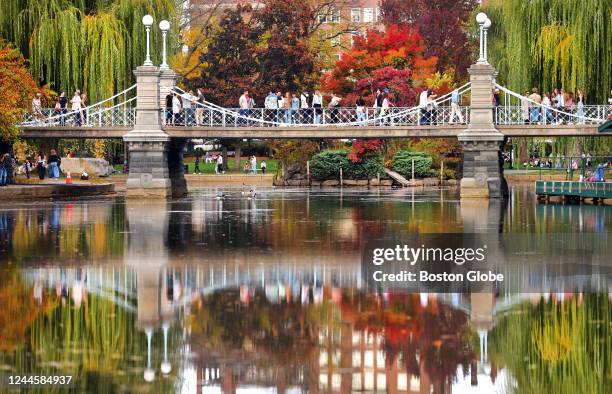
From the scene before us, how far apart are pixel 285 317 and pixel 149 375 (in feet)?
12.7

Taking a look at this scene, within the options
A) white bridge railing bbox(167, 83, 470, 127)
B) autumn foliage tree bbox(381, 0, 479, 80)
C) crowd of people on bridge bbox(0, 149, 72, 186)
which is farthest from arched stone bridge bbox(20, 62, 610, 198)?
autumn foliage tree bbox(381, 0, 479, 80)

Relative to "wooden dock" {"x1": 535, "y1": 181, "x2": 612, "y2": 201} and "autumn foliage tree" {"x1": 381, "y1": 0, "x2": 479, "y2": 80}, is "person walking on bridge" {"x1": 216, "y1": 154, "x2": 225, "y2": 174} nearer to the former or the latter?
"autumn foliage tree" {"x1": 381, "y1": 0, "x2": 479, "y2": 80}

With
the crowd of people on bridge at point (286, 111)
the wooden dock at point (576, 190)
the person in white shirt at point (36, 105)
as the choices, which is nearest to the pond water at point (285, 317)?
the wooden dock at point (576, 190)

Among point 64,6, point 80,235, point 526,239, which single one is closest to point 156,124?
point 64,6

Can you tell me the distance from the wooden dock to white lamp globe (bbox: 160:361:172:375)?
3604 cm

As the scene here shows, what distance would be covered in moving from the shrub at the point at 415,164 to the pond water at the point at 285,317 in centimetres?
4716

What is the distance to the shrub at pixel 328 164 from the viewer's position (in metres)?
79.2

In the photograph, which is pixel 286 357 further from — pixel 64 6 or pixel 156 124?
pixel 64 6

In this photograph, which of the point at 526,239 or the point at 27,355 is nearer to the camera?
the point at 27,355

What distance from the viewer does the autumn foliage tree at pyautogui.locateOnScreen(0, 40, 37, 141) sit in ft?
165

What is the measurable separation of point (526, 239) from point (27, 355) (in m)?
17.5

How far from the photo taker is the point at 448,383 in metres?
12.5

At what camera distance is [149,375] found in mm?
12906

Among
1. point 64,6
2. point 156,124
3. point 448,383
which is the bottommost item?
point 448,383
